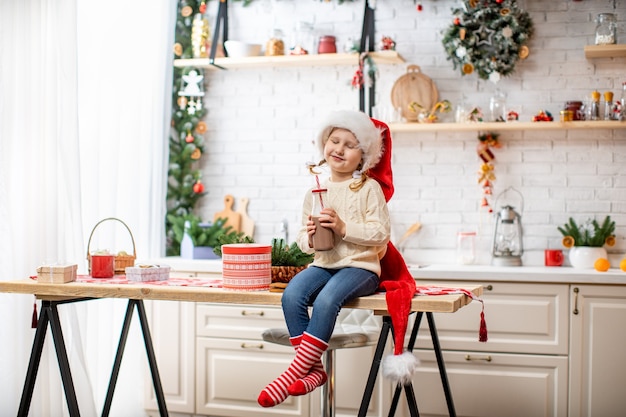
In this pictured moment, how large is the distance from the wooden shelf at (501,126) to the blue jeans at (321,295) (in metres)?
1.89

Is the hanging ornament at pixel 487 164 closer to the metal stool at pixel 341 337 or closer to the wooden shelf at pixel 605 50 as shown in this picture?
the wooden shelf at pixel 605 50

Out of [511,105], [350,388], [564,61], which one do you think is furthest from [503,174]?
[350,388]

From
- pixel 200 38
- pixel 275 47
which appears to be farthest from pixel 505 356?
pixel 200 38

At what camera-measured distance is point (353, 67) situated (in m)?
4.76

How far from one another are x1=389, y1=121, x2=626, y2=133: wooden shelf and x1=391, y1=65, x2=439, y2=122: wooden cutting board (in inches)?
5.4

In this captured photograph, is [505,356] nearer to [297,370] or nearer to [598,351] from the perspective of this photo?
[598,351]

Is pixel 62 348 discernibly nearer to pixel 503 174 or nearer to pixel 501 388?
pixel 501 388

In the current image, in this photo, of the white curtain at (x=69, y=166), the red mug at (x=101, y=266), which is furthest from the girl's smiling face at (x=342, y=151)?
the white curtain at (x=69, y=166)

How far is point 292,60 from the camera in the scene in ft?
15.2

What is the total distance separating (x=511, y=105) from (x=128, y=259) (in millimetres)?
2390

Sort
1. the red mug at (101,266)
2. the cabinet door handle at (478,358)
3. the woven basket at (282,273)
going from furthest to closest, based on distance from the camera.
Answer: the cabinet door handle at (478,358) < the red mug at (101,266) < the woven basket at (282,273)

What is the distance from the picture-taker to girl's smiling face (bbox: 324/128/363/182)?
2.75m

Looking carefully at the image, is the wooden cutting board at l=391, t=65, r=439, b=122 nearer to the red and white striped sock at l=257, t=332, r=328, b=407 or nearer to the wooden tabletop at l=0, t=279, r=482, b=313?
the wooden tabletop at l=0, t=279, r=482, b=313

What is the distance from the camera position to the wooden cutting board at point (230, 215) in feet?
16.1
